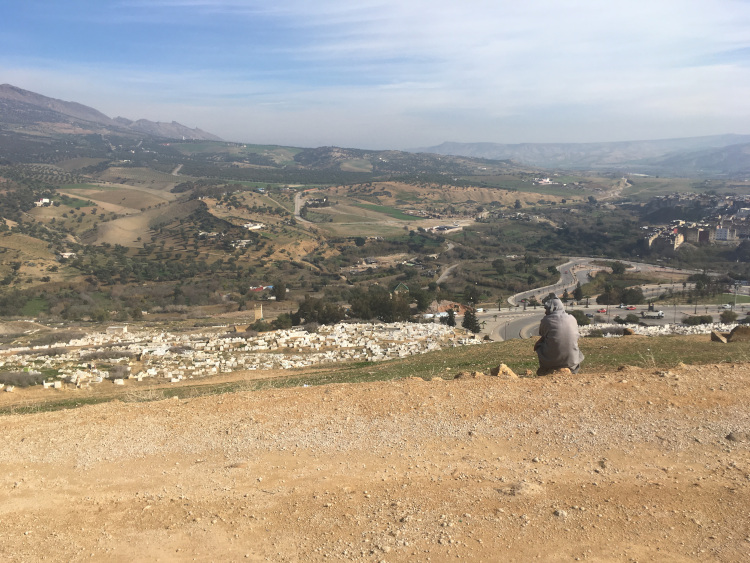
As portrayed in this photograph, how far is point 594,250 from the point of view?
318ft

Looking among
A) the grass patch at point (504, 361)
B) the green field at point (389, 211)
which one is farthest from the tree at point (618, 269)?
the grass patch at point (504, 361)

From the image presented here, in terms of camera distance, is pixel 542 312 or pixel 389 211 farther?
pixel 389 211

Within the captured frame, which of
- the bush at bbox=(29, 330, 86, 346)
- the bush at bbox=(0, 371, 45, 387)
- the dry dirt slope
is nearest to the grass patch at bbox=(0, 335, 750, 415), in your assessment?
the dry dirt slope

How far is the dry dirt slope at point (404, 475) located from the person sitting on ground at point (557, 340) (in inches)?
16.8

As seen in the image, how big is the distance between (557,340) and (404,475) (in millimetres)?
4029

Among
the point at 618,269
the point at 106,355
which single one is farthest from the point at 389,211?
the point at 106,355

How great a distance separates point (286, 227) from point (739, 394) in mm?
95286

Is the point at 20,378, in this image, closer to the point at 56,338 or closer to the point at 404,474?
the point at 56,338

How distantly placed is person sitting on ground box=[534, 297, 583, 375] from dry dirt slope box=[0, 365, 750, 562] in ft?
1.40

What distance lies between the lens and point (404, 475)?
5.81 meters

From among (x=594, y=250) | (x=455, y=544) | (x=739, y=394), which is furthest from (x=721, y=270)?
(x=455, y=544)

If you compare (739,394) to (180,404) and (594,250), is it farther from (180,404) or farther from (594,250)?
(594,250)

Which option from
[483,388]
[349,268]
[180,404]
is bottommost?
[349,268]

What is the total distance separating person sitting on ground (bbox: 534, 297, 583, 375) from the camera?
841cm
